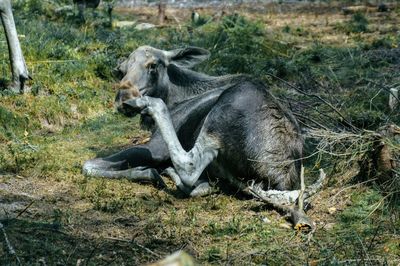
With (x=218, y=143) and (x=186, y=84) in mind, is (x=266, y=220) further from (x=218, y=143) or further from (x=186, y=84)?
(x=186, y=84)

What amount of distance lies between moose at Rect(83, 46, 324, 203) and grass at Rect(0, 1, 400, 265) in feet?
0.81

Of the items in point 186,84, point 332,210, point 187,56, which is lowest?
point 332,210

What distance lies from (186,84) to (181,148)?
1578 millimetres

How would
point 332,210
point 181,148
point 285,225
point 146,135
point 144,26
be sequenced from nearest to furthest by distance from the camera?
point 285,225
point 332,210
point 181,148
point 146,135
point 144,26

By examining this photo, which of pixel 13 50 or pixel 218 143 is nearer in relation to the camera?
pixel 218 143

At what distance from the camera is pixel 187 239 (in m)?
6.66

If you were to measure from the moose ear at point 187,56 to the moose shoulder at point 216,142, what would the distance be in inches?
25.1

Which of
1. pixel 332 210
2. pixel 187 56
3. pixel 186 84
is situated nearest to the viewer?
pixel 332 210

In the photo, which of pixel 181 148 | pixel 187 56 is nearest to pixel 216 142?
pixel 181 148

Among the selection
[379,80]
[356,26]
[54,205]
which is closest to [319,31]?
[356,26]

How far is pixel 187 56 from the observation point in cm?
976

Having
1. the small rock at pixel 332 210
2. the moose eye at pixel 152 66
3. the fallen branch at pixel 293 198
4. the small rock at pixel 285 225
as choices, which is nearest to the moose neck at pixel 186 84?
the moose eye at pixel 152 66

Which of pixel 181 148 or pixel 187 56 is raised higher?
pixel 187 56

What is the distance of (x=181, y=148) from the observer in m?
8.26
